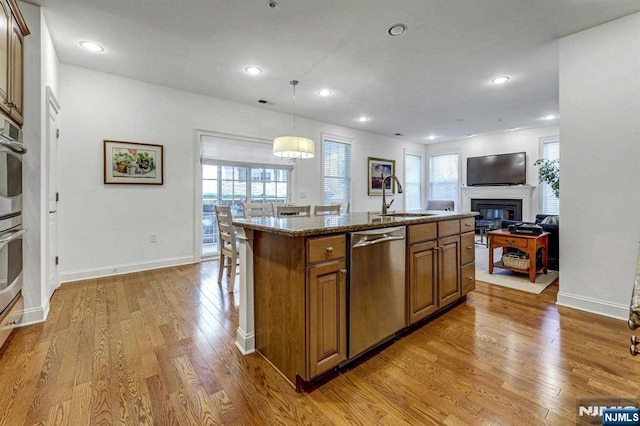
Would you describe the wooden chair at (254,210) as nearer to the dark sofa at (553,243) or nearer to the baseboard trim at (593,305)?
the baseboard trim at (593,305)

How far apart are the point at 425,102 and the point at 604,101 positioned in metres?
2.62

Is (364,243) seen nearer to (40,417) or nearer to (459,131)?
(40,417)

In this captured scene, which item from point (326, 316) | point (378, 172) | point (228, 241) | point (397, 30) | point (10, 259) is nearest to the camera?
point (326, 316)

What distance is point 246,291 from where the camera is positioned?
195 cm

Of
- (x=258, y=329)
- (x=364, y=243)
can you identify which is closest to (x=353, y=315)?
(x=364, y=243)

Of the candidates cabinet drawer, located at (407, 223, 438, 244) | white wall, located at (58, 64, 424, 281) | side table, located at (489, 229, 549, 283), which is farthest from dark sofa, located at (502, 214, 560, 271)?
white wall, located at (58, 64, 424, 281)

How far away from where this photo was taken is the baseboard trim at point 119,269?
3.54 metres

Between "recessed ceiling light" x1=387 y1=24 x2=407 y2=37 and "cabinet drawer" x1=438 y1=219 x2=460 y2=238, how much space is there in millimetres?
1882

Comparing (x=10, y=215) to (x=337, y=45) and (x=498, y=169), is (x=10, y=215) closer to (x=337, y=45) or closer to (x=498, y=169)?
(x=337, y=45)

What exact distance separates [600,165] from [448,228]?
1509 mm

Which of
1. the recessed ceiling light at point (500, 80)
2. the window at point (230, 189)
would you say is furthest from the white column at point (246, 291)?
the recessed ceiling light at point (500, 80)

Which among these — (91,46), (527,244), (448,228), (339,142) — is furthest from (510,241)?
(91,46)

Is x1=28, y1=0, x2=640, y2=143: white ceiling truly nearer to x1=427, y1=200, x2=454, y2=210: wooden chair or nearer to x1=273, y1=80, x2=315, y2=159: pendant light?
x1=273, y1=80, x2=315, y2=159: pendant light

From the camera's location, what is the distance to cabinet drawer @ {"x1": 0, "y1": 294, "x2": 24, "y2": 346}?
6.18 ft
